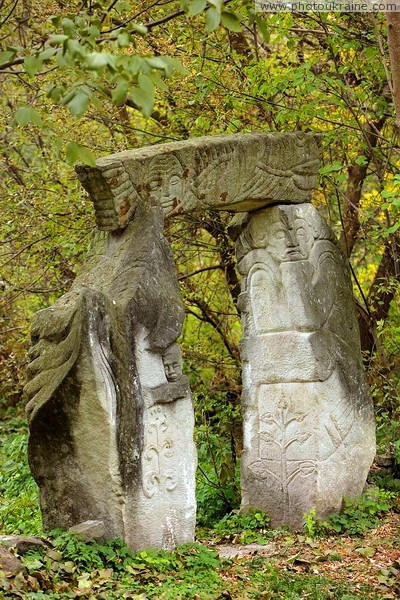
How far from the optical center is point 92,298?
21.6ft

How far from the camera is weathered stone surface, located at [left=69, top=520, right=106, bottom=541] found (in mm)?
6535

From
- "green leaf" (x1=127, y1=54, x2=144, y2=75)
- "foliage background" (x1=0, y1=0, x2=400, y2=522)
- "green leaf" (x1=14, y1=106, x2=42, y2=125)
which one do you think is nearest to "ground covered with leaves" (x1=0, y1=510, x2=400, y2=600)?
"foliage background" (x1=0, y1=0, x2=400, y2=522)

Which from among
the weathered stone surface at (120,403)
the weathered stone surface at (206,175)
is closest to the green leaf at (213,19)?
the weathered stone surface at (120,403)

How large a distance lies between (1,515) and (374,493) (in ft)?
9.67

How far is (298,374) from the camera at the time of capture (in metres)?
8.20

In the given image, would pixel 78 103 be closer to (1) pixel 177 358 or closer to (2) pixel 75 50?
(2) pixel 75 50

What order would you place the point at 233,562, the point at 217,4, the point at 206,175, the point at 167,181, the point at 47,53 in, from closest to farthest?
the point at 217,4
the point at 47,53
the point at 233,562
the point at 167,181
the point at 206,175

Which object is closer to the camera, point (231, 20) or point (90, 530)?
point (231, 20)

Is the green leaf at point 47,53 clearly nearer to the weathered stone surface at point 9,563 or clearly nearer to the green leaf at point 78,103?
the green leaf at point 78,103

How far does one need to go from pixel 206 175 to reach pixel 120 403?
6.08 feet

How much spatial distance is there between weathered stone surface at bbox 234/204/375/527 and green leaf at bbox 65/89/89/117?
432 cm

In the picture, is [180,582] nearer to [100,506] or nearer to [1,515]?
[100,506]

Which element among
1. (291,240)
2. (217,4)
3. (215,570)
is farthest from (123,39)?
(291,240)

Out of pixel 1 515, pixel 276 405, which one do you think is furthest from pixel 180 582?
pixel 1 515
